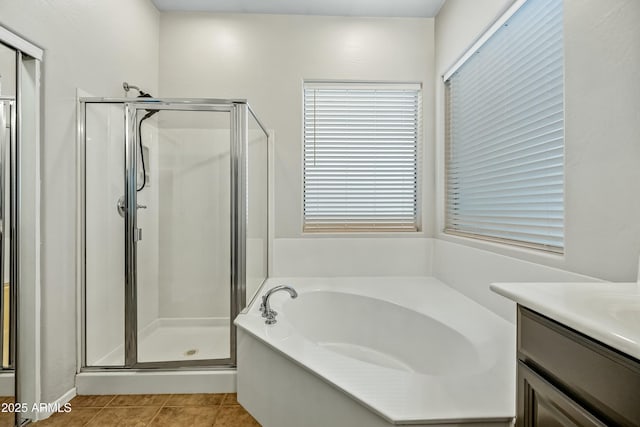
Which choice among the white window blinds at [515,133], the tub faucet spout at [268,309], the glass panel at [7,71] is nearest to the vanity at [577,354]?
the white window blinds at [515,133]

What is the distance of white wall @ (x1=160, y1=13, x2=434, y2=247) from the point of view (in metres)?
2.55

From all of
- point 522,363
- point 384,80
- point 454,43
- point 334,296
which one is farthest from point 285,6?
point 522,363

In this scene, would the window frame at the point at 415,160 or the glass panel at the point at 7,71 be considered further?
the window frame at the point at 415,160

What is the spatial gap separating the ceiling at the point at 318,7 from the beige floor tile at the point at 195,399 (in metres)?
Result: 2.74

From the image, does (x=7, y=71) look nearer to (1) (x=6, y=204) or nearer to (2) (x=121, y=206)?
(1) (x=6, y=204)

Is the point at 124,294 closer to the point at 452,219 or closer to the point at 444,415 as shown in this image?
the point at 444,415

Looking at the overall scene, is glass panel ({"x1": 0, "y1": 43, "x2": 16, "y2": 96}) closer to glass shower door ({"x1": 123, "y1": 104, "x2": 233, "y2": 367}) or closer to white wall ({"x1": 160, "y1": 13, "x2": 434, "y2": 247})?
glass shower door ({"x1": 123, "y1": 104, "x2": 233, "y2": 367})

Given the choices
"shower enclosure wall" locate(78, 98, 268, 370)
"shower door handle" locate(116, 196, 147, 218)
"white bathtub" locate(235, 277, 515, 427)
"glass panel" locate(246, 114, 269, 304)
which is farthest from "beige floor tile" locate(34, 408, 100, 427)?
"shower door handle" locate(116, 196, 147, 218)

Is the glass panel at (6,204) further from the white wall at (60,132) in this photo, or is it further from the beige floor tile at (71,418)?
the beige floor tile at (71,418)

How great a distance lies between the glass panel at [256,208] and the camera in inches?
78.5

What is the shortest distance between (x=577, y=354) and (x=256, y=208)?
6.09 ft

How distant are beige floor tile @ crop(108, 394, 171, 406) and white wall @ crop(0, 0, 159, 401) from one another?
0.27 metres

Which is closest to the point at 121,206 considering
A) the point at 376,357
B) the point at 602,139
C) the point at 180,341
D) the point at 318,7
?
the point at 180,341

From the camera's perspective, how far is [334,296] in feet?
7.32
